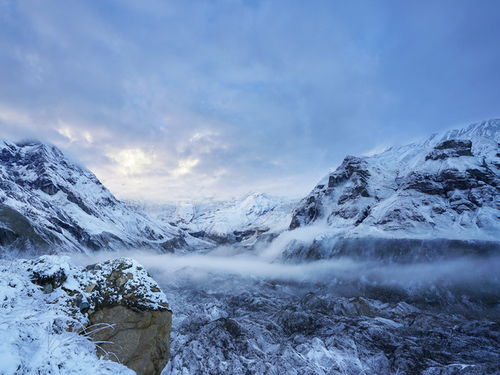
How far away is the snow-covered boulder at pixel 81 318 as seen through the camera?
962 centimetres

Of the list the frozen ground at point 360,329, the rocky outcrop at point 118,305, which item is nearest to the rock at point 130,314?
the rocky outcrop at point 118,305

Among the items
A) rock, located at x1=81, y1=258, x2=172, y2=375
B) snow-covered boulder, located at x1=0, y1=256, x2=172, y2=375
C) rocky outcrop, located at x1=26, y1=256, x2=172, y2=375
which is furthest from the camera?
rock, located at x1=81, y1=258, x2=172, y2=375

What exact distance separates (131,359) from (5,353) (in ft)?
30.9

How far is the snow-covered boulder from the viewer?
9625 millimetres

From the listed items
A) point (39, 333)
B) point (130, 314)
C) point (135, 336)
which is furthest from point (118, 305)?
point (39, 333)

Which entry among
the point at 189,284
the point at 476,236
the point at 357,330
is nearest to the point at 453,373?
the point at 357,330

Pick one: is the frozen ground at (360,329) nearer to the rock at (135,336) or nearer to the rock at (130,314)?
the rock at (135,336)

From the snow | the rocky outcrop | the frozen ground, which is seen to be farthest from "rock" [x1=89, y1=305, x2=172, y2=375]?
the frozen ground

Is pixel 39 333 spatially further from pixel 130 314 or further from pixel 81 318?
pixel 130 314

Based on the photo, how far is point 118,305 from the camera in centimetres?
1716

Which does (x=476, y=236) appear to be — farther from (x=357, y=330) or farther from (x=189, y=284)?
(x=189, y=284)

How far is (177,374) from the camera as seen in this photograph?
47.4 metres

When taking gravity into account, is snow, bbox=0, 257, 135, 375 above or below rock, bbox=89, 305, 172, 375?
above

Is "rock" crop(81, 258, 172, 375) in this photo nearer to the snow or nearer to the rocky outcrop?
the rocky outcrop
